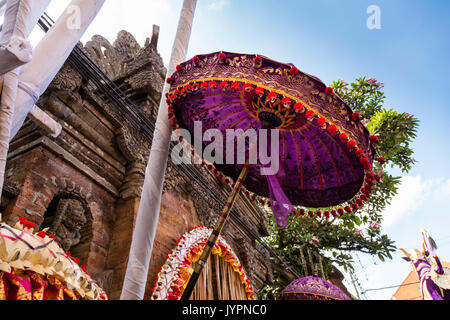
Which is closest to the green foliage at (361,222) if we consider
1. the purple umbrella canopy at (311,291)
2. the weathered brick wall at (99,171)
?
the purple umbrella canopy at (311,291)

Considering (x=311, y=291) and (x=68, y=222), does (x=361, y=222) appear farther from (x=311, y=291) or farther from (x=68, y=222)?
(x=68, y=222)

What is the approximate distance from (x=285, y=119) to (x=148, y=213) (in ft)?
4.68

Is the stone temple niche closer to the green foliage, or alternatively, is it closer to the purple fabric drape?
the purple fabric drape

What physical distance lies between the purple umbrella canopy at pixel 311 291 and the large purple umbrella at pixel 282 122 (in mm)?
3667

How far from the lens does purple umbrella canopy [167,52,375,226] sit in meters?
2.46

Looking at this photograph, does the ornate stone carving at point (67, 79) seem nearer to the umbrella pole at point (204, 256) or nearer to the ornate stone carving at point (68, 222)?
the ornate stone carving at point (68, 222)

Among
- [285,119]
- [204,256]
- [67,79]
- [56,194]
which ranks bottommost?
[204,256]

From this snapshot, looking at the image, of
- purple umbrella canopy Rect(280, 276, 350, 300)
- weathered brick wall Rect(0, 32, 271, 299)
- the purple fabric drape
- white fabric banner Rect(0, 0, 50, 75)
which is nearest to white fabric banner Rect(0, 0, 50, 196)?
white fabric banner Rect(0, 0, 50, 75)

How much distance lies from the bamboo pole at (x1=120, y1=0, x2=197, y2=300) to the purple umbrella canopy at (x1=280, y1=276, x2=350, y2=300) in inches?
187

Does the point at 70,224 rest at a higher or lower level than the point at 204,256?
higher

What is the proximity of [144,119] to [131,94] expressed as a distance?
0.78 m

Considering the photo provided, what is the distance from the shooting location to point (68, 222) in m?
3.52

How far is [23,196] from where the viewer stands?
3.13 metres

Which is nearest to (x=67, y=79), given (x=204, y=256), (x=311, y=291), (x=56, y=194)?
(x=56, y=194)
